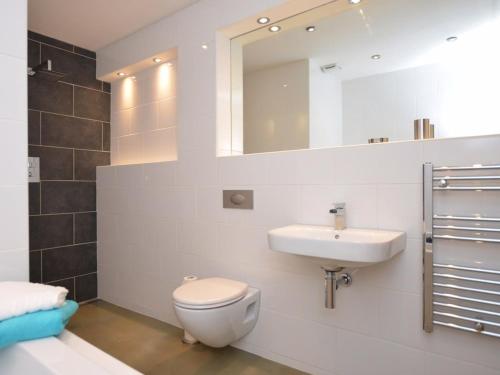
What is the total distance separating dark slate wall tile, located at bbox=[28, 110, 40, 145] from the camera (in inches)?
107

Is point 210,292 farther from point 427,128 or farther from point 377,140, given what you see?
point 427,128

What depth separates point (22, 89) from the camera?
138 centimetres

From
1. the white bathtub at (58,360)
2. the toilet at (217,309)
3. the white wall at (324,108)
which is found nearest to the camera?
the white bathtub at (58,360)

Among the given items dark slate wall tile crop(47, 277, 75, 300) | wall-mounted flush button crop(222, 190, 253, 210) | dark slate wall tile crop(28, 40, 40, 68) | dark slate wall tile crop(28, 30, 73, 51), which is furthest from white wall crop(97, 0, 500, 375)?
dark slate wall tile crop(28, 40, 40, 68)

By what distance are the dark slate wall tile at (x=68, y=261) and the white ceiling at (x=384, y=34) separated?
2436 millimetres

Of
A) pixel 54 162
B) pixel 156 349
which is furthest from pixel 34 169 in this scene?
pixel 156 349

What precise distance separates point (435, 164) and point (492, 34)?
0.69m

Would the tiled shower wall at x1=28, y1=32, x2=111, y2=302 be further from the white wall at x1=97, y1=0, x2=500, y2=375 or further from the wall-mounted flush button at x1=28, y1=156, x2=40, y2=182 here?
the white wall at x1=97, y1=0, x2=500, y2=375

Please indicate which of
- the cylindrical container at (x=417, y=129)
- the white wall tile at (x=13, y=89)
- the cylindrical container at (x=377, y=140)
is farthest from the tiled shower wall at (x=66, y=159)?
the cylindrical container at (x=417, y=129)

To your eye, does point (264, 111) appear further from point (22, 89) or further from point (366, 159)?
point (22, 89)

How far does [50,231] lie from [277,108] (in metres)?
2.20

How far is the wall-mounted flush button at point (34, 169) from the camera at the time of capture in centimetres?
271

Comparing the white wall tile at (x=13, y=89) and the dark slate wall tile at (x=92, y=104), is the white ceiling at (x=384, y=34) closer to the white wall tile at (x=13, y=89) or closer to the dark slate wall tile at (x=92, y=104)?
the white wall tile at (x=13, y=89)

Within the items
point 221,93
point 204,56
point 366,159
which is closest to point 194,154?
point 221,93
